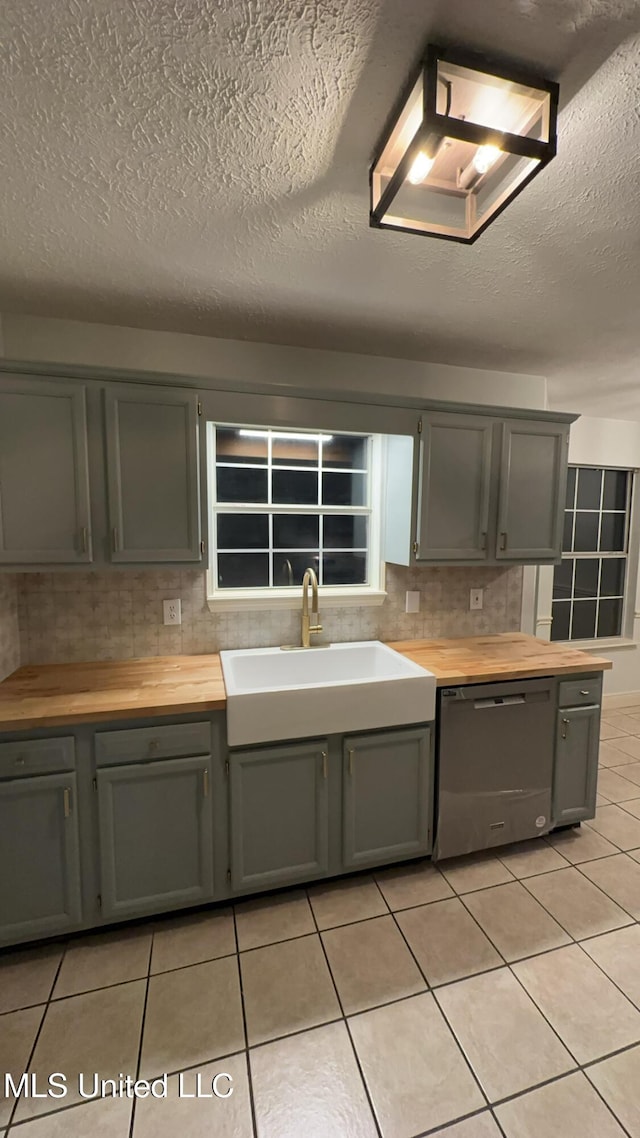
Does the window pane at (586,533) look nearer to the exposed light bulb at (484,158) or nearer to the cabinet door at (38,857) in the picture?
the exposed light bulb at (484,158)

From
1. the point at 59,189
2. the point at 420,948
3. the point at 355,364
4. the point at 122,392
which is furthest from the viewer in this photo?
the point at 355,364

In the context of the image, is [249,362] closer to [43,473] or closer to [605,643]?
[43,473]

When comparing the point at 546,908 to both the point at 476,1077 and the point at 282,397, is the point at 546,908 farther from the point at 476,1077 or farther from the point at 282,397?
the point at 282,397

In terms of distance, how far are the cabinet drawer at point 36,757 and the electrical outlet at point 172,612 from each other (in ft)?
2.44

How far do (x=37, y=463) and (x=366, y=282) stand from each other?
1.45m

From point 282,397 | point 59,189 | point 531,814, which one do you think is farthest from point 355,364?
point 531,814

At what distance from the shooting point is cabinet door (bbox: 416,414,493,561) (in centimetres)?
232

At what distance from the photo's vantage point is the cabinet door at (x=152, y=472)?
190 cm

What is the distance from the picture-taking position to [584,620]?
13.6 feet

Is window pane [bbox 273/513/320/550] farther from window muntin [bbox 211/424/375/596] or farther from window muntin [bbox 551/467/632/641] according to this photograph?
window muntin [bbox 551/467/632/641]

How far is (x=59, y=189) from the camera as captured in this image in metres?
1.28

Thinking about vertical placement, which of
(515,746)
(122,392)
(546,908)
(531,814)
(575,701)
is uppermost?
(122,392)

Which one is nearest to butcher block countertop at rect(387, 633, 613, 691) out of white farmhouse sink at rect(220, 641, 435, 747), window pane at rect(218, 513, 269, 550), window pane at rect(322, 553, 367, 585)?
white farmhouse sink at rect(220, 641, 435, 747)

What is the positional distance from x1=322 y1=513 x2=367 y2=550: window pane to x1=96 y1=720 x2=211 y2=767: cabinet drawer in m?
1.26
